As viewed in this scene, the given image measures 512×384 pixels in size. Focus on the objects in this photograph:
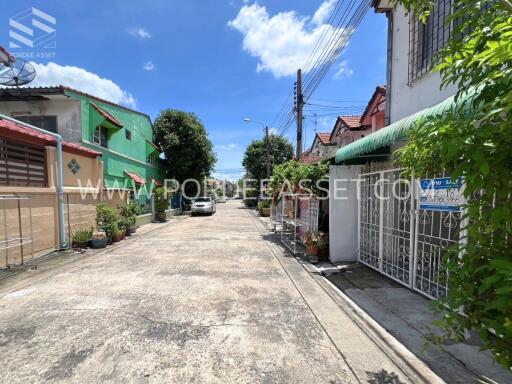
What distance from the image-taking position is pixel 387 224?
5.99m

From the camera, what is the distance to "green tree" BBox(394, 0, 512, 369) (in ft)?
4.73

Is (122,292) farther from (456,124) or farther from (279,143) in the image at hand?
(279,143)

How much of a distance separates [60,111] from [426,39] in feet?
44.6

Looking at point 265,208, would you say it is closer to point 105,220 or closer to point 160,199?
point 160,199

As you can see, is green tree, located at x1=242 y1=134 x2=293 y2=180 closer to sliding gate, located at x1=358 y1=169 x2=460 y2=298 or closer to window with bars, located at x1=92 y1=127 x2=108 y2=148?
window with bars, located at x1=92 y1=127 x2=108 y2=148

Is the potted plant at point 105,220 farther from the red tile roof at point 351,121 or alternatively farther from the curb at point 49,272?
the red tile roof at point 351,121

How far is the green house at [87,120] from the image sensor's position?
12.1 meters

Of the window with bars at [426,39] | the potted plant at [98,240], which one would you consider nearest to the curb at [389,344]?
the window with bars at [426,39]

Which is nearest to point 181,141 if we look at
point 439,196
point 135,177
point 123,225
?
point 135,177

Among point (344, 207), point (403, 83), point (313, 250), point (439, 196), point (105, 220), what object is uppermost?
point (403, 83)

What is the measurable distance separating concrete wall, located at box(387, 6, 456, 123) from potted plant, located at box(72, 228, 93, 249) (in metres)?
9.52

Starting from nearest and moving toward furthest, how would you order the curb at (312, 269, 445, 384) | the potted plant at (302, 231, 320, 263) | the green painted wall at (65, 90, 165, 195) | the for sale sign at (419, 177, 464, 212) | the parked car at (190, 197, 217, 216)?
1. the curb at (312, 269, 445, 384)
2. the for sale sign at (419, 177, 464, 212)
3. the potted plant at (302, 231, 320, 263)
4. the green painted wall at (65, 90, 165, 195)
5. the parked car at (190, 197, 217, 216)

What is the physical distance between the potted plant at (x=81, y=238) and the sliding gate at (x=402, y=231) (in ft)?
27.4

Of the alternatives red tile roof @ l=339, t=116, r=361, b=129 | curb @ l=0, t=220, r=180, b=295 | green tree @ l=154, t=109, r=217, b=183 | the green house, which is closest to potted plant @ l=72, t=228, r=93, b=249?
curb @ l=0, t=220, r=180, b=295
